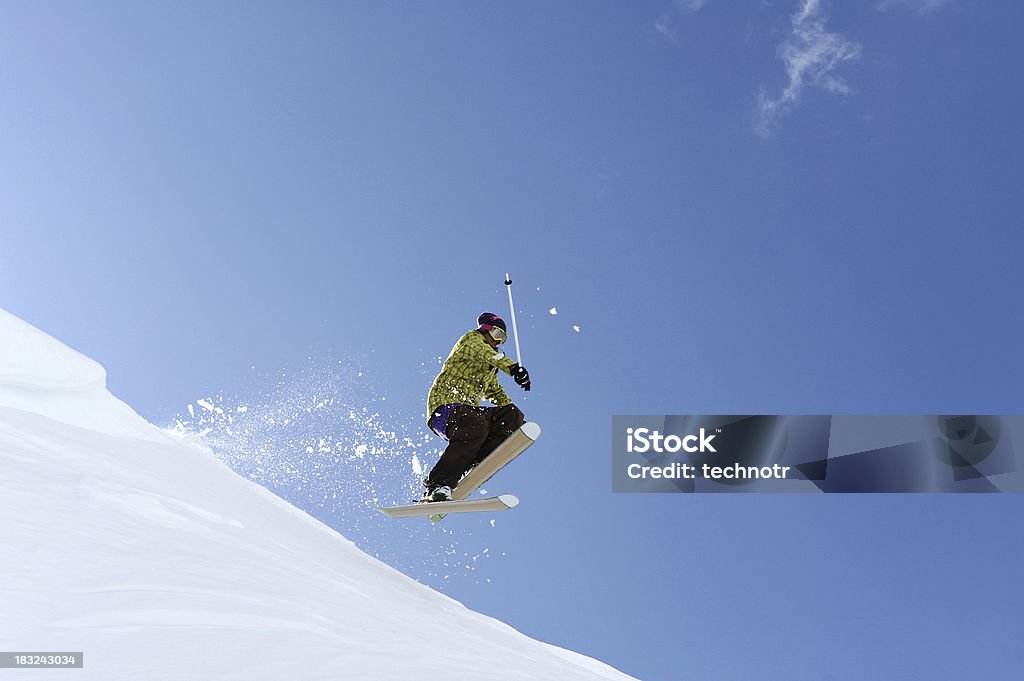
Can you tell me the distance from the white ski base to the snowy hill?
69 centimetres

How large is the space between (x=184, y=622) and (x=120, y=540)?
1409mm

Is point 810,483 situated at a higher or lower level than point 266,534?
higher

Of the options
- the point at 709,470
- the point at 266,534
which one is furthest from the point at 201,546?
the point at 709,470

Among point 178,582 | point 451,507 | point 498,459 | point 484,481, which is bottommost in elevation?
point 178,582

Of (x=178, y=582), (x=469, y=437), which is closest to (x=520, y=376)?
(x=469, y=437)

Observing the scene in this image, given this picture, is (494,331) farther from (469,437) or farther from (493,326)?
(469,437)

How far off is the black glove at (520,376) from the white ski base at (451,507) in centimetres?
131

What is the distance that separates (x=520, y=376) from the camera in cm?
848

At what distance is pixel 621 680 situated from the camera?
23.2 ft

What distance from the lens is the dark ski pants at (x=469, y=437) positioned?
880 cm

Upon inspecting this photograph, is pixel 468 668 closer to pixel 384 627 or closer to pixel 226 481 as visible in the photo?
pixel 384 627

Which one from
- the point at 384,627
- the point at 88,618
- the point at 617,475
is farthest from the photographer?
the point at 617,475

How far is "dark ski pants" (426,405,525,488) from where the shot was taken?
28.9ft

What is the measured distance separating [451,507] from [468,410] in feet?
3.76
